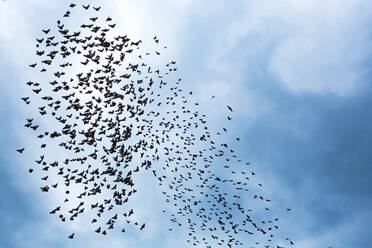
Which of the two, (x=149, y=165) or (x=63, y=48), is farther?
(x=149, y=165)

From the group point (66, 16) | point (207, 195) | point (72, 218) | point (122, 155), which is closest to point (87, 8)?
point (66, 16)

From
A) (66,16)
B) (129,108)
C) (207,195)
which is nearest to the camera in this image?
(66,16)

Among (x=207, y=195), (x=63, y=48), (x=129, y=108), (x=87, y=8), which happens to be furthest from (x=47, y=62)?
(x=207, y=195)

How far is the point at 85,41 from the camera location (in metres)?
30.1

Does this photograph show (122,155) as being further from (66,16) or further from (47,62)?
(66,16)

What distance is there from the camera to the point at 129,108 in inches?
1265

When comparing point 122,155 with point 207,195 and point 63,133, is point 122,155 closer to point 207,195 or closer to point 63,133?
point 63,133

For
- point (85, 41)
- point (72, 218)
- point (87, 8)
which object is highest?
point (87, 8)

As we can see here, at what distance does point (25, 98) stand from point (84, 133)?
5951 millimetres

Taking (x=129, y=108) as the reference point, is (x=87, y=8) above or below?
above

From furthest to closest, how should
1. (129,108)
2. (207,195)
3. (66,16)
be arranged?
(207,195)
(129,108)
(66,16)

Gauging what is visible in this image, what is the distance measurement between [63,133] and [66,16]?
988cm

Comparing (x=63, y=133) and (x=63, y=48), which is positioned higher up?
(x=63, y=48)

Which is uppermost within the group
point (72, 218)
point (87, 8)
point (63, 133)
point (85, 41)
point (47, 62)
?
point (87, 8)
